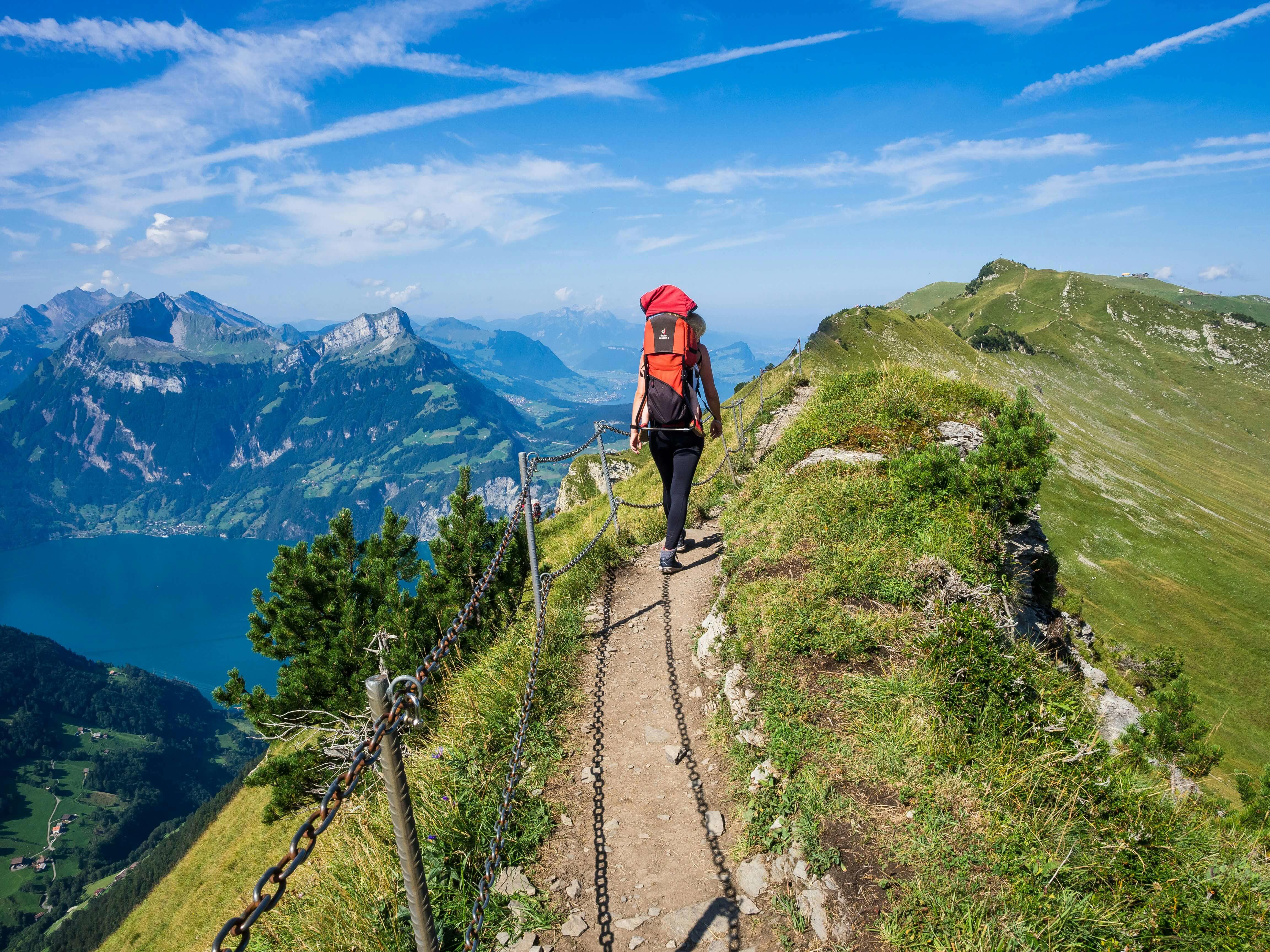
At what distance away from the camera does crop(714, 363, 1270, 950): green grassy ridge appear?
3.47 meters

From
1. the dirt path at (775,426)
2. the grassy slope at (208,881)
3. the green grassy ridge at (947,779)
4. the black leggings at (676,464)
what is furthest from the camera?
the grassy slope at (208,881)

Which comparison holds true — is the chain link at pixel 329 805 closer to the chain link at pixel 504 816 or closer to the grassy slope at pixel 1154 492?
the chain link at pixel 504 816

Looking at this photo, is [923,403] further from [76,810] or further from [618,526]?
[76,810]

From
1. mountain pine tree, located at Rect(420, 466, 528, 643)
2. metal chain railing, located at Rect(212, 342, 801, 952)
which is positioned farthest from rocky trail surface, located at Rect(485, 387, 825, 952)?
mountain pine tree, located at Rect(420, 466, 528, 643)

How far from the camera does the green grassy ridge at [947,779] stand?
3.47 m

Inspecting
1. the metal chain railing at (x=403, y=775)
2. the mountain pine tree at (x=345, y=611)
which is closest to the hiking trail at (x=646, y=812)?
the metal chain railing at (x=403, y=775)

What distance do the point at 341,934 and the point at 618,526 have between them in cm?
798

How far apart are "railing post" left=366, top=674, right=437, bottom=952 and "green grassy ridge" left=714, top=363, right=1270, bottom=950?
8.31 ft

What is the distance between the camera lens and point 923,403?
10.5 m

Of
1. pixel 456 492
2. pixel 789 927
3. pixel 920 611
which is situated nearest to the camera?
pixel 789 927

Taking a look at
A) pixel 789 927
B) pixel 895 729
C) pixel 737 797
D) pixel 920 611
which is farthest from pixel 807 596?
pixel 789 927

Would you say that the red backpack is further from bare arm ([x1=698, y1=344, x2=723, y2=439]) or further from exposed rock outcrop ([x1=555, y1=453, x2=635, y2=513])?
exposed rock outcrop ([x1=555, y1=453, x2=635, y2=513])

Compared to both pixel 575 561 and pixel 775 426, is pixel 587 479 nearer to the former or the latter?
pixel 775 426

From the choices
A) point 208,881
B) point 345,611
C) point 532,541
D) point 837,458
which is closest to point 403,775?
point 532,541
